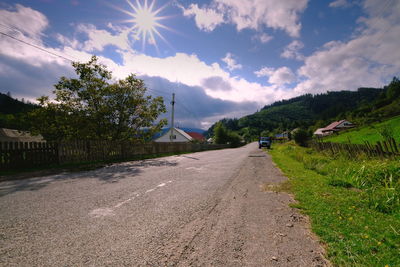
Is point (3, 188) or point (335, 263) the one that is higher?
point (3, 188)

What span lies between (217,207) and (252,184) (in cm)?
280

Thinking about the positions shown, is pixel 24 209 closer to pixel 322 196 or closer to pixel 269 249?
pixel 269 249

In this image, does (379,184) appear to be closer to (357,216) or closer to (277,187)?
(277,187)

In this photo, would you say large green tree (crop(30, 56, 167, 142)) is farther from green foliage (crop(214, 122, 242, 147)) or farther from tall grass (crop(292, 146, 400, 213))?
green foliage (crop(214, 122, 242, 147))

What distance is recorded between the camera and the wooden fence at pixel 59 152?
9117 millimetres

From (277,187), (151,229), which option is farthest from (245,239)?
(277,187)

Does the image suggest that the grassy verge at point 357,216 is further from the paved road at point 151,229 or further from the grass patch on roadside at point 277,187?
the paved road at point 151,229

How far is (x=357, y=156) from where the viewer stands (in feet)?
32.7

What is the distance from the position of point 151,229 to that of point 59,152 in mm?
11141

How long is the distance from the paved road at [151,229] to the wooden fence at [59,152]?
553 cm

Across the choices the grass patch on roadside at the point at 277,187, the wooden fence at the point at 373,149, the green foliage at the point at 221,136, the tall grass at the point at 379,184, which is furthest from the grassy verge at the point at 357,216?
the green foliage at the point at 221,136

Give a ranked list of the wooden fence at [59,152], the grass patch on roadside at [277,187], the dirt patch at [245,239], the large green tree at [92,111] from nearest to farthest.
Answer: the dirt patch at [245,239], the grass patch on roadside at [277,187], the wooden fence at [59,152], the large green tree at [92,111]

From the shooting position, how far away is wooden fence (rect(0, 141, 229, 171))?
29.9 ft

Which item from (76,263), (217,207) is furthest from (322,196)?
(76,263)
